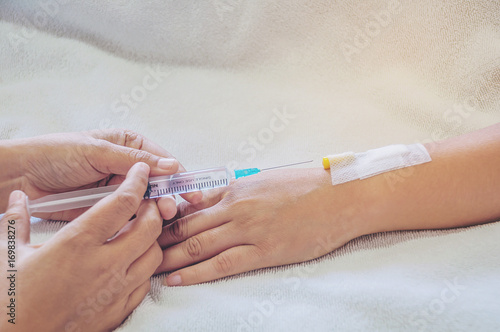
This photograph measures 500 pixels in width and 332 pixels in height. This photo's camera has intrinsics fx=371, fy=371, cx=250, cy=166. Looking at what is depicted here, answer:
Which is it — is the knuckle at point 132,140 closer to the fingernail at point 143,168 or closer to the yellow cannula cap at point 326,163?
the fingernail at point 143,168

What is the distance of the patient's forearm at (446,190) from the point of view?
2.97ft

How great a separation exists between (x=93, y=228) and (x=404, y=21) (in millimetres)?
1166

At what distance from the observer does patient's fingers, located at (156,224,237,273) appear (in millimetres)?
933

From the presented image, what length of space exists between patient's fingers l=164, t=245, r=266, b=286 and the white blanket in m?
0.02

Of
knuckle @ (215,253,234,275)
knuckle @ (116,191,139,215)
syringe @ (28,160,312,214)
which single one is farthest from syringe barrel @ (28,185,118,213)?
knuckle @ (215,253,234,275)

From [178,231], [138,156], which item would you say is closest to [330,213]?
[178,231]

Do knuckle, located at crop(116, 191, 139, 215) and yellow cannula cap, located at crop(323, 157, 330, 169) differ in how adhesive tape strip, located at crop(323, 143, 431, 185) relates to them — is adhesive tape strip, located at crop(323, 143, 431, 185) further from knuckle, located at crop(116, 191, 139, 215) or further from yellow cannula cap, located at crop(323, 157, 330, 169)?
knuckle, located at crop(116, 191, 139, 215)

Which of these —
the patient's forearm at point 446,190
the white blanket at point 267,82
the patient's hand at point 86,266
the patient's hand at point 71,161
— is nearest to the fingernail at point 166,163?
the patient's hand at point 71,161

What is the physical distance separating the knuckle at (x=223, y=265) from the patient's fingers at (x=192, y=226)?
0.10 metres

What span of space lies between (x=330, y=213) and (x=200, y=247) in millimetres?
341

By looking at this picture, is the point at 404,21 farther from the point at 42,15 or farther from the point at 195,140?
the point at 42,15

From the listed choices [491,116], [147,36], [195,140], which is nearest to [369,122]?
[491,116]

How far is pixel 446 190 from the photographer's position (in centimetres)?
92

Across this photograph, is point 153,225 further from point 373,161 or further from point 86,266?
point 373,161
